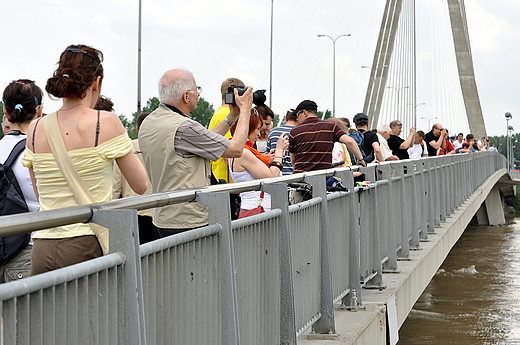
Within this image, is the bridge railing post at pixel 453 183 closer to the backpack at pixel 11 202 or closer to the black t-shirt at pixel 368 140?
the black t-shirt at pixel 368 140

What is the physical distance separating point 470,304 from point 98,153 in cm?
1757

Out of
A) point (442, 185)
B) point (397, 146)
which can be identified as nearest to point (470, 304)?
point (442, 185)

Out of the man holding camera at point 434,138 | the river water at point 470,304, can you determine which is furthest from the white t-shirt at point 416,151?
the river water at point 470,304

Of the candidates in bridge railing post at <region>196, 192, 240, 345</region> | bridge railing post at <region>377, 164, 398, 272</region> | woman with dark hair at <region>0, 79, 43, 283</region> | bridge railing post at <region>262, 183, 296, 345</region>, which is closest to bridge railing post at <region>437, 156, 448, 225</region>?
bridge railing post at <region>377, 164, 398, 272</region>

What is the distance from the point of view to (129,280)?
2.04 meters

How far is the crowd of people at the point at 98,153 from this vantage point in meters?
2.67

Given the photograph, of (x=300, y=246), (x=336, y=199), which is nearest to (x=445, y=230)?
(x=336, y=199)

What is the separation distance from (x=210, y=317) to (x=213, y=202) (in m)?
0.41

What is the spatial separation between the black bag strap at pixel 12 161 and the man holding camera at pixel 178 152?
58 centimetres

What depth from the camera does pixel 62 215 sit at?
5.97 ft

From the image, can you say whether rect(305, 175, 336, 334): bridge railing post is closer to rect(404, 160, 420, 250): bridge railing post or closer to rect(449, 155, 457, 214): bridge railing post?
rect(404, 160, 420, 250): bridge railing post

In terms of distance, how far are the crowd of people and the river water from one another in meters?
10.3

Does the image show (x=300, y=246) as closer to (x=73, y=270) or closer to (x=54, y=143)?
(x=54, y=143)

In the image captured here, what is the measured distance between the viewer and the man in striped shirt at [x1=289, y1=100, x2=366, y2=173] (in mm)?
6523
